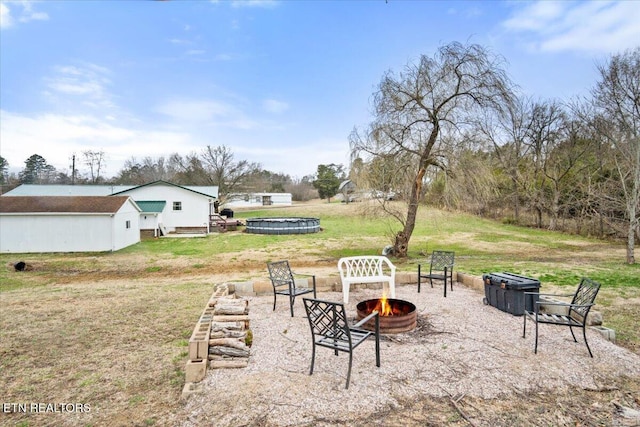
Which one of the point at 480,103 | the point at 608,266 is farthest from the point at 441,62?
the point at 608,266

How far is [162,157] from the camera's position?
49.4 m

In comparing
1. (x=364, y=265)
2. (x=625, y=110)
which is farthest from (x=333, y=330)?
(x=625, y=110)

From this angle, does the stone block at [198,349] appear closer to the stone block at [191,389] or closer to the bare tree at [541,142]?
the stone block at [191,389]

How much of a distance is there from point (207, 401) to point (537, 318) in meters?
3.99

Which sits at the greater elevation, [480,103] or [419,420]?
[480,103]

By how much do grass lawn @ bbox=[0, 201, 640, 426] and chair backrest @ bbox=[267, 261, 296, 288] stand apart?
1.56 metres

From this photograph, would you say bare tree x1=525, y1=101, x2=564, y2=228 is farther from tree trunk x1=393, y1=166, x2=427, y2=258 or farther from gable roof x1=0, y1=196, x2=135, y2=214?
gable roof x1=0, y1=196, x2=135, y2=214

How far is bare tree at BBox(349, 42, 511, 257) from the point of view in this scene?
10773 mm

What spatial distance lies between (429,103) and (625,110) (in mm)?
8003

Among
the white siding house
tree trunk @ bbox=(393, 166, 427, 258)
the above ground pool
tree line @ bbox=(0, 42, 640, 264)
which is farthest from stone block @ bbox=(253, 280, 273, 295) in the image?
the white siding house

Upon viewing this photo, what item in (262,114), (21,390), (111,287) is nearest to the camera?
(21,390)

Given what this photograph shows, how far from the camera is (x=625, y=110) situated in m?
12.8

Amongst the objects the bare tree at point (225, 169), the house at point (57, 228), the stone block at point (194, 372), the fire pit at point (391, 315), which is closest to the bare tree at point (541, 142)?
the fire pit at point (391, 315)

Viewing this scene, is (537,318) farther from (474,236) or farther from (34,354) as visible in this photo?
(474,236)
